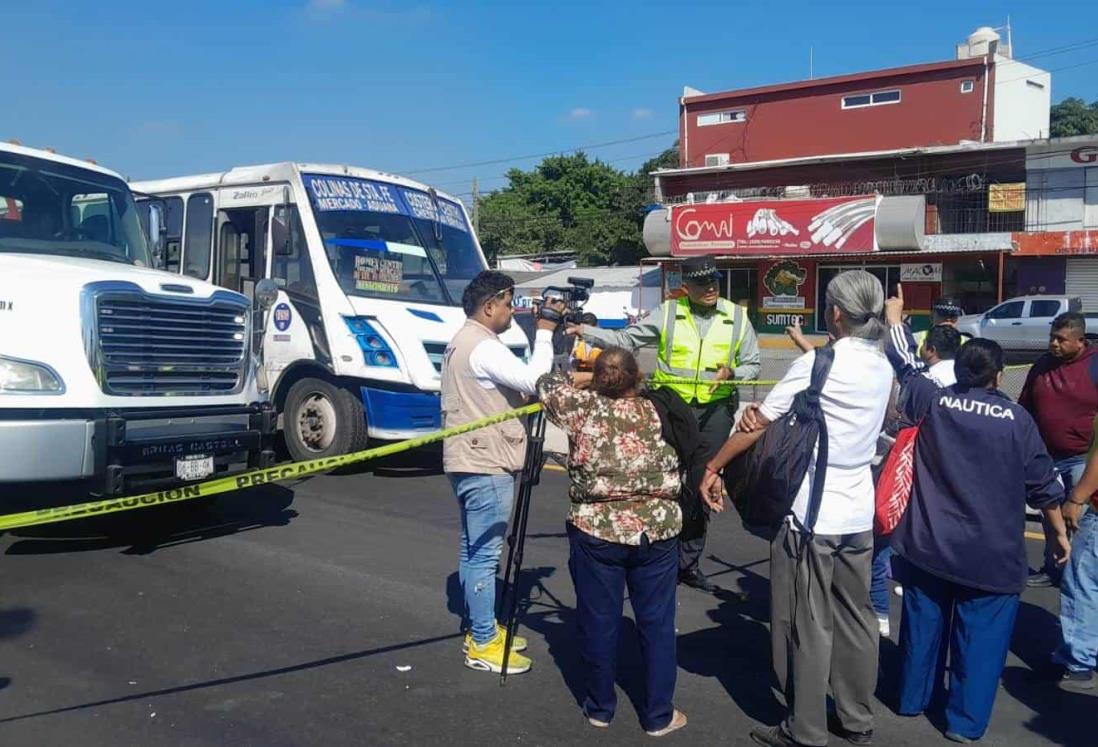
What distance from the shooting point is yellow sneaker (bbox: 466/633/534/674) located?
482 centimetres

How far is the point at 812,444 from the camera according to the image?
398 centimetres

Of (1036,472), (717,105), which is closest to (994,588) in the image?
(1036,472)

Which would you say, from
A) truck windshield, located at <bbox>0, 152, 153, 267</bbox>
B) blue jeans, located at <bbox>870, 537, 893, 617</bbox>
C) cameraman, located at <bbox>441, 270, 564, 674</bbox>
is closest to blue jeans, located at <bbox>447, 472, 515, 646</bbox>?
cameraman, located at <bbox>441, 270, 564, 674</bbox>

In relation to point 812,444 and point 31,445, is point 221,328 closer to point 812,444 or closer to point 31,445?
point 31,445

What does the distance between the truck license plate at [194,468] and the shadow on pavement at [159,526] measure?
70 cm

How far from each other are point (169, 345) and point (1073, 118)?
7953 centimetres

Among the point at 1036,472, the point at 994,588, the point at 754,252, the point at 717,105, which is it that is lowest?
the point at 994,588

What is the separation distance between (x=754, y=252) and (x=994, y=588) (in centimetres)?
3046

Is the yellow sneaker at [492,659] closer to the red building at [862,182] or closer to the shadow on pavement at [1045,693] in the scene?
the shadow on pavement at [1045,693]

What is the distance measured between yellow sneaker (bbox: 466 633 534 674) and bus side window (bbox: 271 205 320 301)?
5339mm

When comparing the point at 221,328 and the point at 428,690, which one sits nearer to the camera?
the point at 428,690

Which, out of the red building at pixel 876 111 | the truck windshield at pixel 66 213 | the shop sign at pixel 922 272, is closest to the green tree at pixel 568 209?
the red building at pixel 876 111

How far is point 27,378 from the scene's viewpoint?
6.04m

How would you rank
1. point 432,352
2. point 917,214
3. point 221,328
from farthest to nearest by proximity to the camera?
1. point 917,214
2. point 432,352
3. point 221,328
